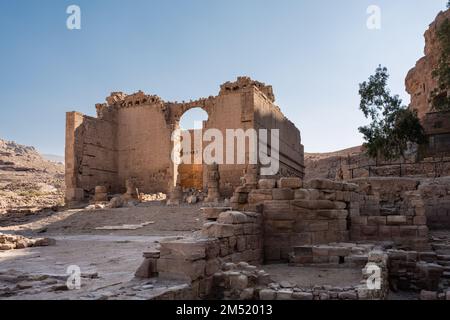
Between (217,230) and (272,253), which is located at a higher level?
(217,230)

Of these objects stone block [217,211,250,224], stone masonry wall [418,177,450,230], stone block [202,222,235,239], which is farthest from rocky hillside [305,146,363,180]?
stone block [202,222,235,239]

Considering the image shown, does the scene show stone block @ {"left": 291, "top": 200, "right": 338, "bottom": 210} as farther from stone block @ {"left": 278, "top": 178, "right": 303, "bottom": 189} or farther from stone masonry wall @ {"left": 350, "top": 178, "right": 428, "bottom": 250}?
stone masonry wall @ {"left": 350, "top": 178, "right": 428, "bottom": 250}

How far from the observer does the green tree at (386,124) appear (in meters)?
23.4

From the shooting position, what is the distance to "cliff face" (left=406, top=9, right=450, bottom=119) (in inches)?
1346

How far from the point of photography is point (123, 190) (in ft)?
84.2

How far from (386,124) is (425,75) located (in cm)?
1609

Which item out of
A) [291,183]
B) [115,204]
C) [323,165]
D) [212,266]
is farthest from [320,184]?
[323,165]

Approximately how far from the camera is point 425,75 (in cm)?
3619

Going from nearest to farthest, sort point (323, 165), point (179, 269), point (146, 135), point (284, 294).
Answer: point (284, 294)
point (179, 269)
point (146, 135)
point (323, 165)

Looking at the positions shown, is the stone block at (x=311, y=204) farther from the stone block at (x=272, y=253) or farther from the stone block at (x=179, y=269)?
the stone block at (x=179, y=269)

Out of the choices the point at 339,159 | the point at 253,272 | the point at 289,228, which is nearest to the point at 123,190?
the point at 289,228

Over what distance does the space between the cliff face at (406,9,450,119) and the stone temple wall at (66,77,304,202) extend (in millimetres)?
16223

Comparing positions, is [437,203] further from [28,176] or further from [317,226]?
[28,176]

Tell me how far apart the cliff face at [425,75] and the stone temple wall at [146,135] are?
1622cm
